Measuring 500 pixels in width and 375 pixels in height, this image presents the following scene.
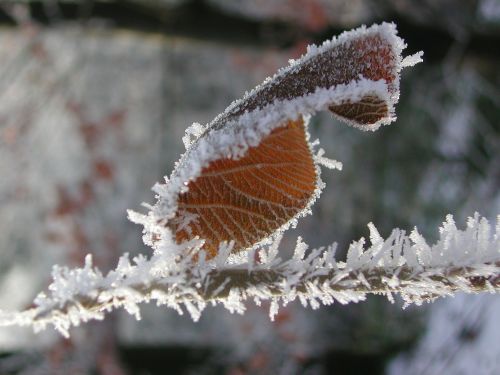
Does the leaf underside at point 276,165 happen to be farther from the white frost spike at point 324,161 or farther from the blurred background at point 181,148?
the blurred background at point 181,148

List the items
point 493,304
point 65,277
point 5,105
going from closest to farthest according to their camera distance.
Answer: point 65,277, point 493,304, point 5,105

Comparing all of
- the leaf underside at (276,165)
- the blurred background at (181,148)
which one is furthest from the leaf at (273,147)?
the blurred background at (181,148)

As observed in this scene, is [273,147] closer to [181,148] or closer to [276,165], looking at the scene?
[276,165]

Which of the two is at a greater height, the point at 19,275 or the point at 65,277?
the point at 19,275

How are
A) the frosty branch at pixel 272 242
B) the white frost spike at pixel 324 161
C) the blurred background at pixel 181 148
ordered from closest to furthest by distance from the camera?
the frosty branch at pixel 272 242 → the white frost spike at pixel 324 161 → the blurred background at pixel 181 148

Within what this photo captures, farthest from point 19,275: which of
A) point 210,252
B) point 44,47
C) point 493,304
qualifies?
point 210,252

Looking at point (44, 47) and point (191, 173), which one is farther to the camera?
point (44, 47)

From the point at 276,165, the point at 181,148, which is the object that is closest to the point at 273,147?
the point at 276,165

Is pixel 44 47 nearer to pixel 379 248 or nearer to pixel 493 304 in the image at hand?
pixel 493 304
